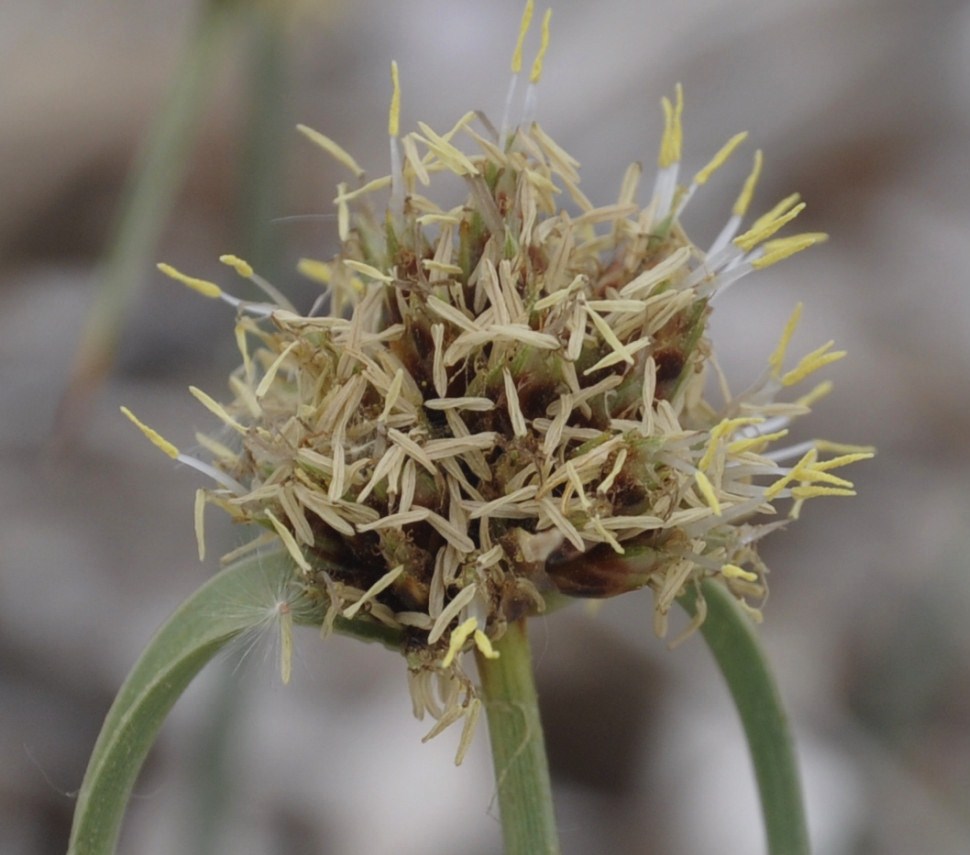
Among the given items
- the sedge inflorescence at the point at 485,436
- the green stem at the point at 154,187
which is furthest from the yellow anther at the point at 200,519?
the green stem at the point at 154,187

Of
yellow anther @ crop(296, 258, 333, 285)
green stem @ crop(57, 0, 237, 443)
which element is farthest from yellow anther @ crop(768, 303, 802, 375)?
green stem @ crop(57, 0, 237, 443)

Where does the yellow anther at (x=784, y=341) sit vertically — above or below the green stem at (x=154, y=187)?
below

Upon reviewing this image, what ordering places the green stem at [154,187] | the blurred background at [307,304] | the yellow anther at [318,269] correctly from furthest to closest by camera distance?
the blurred background at [307,304], the green stem at [154,187], the yellow anther at [318,269]

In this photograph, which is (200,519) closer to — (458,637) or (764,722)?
(458,637)

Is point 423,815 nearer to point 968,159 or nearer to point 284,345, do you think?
point 284,345

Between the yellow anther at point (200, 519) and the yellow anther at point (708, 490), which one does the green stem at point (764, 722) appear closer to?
the yellow anther at point (708, 490)

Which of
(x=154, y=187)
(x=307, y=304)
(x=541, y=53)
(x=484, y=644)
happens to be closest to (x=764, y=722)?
(x=484, y=644)

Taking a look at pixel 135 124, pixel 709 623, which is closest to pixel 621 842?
pixel 709 623
